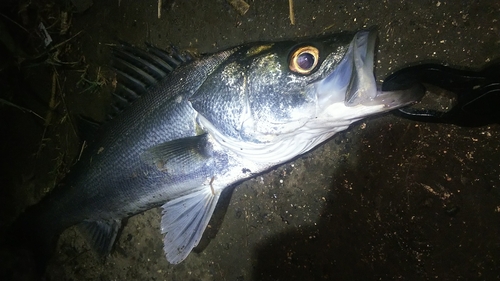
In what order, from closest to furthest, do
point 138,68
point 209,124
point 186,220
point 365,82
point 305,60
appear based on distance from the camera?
point 365,82 < point 305,60 < point 209,124 < point 186,220 < point 138,68

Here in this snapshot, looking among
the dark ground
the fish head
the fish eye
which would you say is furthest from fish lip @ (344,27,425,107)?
the dark ground

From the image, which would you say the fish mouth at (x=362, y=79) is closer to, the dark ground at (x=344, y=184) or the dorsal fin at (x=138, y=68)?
the dark ground at (x=344, y=184)

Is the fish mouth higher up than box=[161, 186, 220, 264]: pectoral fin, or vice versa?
the fish mouth

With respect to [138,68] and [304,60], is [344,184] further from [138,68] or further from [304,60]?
[138,68]

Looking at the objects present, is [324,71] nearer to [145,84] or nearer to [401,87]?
[401,87]

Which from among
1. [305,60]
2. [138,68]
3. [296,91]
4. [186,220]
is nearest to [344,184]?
[296,91]

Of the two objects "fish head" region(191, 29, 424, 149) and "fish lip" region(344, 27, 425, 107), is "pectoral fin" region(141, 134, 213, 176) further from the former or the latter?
"fish lip" region(344, 27, 425, 107)
